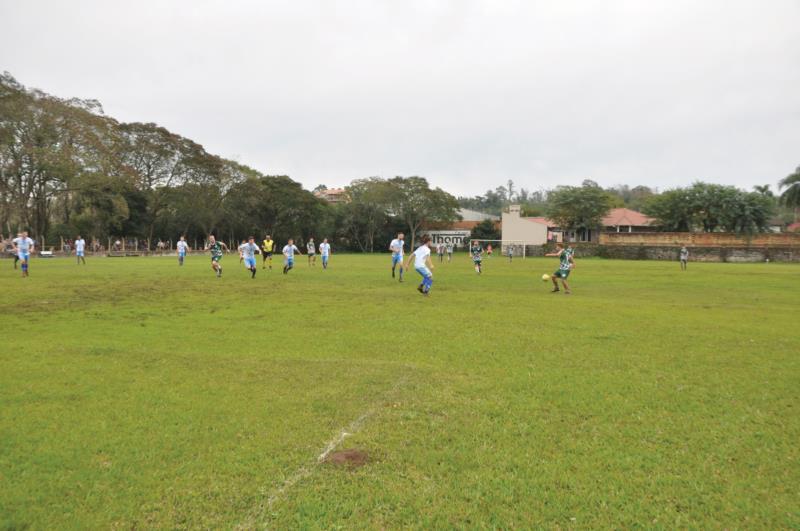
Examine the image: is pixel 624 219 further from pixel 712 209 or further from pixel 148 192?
pixel 148 192

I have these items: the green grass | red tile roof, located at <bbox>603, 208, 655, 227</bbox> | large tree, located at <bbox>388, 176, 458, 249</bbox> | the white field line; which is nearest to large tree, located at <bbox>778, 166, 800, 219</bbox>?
red tile roof, located at <bbox>603, 208, 655, 227</bbox>

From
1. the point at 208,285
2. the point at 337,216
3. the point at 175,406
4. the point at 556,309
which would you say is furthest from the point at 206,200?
the point at 175,406

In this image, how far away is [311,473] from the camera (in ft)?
12.0

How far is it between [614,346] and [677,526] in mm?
5150

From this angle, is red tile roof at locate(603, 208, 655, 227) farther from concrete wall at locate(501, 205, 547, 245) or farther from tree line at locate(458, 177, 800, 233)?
concrete wall at locate(501, 205, 547, 245)

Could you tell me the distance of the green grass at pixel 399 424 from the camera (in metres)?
3.25

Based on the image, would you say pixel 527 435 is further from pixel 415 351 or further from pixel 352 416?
pixel 415 351

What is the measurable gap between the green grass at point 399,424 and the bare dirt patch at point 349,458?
0.08 metres

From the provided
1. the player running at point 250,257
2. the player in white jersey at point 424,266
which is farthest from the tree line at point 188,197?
the player in white jersey at point 424,266

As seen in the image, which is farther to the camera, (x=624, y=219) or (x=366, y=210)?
(x=624, y=219)

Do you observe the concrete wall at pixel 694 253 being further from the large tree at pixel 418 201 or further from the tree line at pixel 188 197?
the large tree at pixel 418 201

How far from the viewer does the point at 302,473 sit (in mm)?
3656

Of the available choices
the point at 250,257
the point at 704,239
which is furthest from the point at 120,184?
the point at 704,239

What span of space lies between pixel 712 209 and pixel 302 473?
6158 cm
